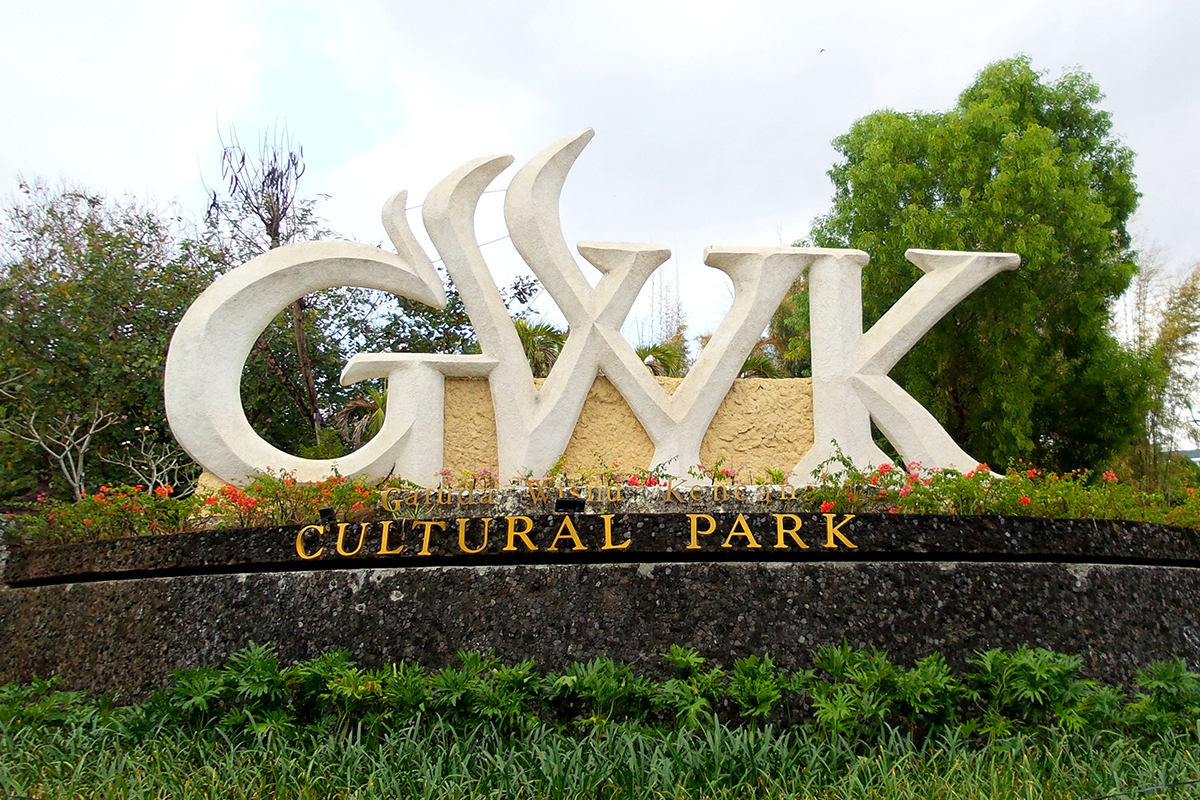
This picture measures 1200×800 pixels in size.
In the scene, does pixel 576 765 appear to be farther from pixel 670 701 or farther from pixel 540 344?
pixel 540 344

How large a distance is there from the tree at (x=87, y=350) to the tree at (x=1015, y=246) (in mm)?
10667

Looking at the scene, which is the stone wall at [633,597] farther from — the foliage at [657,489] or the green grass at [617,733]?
the foliage at [657,489]

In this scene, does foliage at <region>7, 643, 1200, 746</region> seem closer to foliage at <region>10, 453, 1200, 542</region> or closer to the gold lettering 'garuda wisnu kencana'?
foliage at <region>10, 453, 1200, 542</region>

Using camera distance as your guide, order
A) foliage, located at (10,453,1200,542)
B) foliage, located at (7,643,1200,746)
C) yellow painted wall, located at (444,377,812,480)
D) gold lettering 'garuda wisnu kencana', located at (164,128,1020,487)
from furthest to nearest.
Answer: yellow painted wall, located at (444,377,812,480) < gold lettering 'garuda wisnu kencana', located at (164,128,1020,487) < foliage, located at (10,453,1200,542) < foliage, located at (7,643,1200,746)

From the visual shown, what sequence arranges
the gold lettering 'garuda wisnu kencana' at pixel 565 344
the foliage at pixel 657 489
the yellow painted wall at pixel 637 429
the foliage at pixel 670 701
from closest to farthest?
the foliage at pixel 670 701 < the foliage at pixel 657 489 < the gold lettering 'garuda wisnu kencana' at pixel 565 344 < the yellow painted wall at pixel 637 429

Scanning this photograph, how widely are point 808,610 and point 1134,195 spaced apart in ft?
52.2

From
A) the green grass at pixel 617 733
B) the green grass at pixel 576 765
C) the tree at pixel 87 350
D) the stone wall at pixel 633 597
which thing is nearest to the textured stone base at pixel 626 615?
the stone wall at pixel 633 597

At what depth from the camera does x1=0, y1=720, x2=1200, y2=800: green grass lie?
14.0ft

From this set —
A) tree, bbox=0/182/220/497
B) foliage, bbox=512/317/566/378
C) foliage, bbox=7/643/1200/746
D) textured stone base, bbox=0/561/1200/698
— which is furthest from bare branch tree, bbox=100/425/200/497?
foliage, bbox=7/643/1200/746

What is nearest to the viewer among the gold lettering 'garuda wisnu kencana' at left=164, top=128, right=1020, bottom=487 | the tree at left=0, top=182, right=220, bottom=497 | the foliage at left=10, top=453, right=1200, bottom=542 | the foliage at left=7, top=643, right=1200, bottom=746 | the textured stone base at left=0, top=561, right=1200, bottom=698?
the foliage at left=7, top=643, right=1200, bottom=746

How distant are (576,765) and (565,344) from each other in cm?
555

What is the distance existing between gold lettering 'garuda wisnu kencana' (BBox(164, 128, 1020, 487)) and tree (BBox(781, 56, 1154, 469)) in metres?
7.26

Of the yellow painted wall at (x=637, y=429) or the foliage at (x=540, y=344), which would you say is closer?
the yellow painted wall at (x=637, y=429)

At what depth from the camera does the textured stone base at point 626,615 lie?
18.7ft
